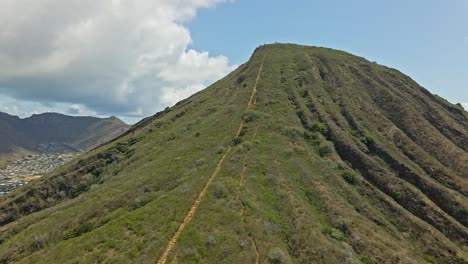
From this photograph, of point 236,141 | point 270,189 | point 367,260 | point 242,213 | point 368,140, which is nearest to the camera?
point 367,260

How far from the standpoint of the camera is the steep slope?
3866cm

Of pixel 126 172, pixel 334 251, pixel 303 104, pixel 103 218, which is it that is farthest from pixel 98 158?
pixel 334 251

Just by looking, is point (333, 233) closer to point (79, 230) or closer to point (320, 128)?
point (320, 128)

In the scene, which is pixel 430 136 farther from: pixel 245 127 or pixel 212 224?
pixel 212 224

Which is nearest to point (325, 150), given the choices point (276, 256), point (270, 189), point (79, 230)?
point (270, 189)

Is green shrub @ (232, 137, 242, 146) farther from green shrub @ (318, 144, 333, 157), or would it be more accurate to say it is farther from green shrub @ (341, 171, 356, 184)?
green shrub @ (341, 171, 356, 184)

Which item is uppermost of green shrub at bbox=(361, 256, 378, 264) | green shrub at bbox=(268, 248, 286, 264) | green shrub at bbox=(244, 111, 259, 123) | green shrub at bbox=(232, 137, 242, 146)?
green shrub at bbox=(244, 111, 259, 123)

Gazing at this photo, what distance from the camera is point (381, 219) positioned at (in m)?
47.9

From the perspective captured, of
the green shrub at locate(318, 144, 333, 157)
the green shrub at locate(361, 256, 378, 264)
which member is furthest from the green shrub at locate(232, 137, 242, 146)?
the green shrub at locate(361, 256, 378, 264)

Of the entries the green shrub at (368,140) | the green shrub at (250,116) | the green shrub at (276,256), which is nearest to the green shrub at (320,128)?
the green shrub at (368,140)

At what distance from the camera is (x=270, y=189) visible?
48719 millimetres

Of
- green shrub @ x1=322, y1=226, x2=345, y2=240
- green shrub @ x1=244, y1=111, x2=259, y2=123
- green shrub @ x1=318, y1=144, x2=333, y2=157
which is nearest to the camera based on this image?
green shrub @ x1=322, y1=226, x2=345, y2=240

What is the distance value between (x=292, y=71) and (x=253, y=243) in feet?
262

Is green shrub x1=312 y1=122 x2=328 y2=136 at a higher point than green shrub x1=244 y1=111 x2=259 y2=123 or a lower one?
lower
